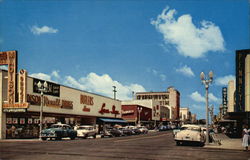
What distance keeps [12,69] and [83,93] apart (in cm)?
1942

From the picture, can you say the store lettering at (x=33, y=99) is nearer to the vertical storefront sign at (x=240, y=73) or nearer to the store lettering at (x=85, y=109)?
the store lettering at (x=85, y=109)

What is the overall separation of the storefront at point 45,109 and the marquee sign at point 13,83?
157 millimetres

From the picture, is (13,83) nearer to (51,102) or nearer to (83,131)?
(51,102)

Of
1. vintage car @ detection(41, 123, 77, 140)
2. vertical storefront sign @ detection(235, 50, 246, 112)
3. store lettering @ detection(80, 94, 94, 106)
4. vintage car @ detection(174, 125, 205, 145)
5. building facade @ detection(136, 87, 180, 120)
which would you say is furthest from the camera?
building facade @ detection(136, 87, 180, 120)

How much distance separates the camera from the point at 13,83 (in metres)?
36.7

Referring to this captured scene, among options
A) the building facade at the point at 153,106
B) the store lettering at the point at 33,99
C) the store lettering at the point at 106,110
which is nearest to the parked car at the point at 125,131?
the store lettering at the point at 106,110

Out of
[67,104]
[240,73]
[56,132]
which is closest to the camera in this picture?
[56,132]

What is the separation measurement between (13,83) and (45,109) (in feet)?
21.8

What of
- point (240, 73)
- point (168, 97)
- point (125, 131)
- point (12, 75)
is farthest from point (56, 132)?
point (168, 97)

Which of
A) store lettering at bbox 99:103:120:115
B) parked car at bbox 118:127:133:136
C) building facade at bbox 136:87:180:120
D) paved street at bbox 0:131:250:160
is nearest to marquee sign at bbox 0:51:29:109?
paved street at bbox 0:131:250:160

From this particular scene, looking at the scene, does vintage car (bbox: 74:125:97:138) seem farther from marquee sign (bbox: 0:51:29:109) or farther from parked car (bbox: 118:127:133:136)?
parked car (bbox: 118:127:133:136)

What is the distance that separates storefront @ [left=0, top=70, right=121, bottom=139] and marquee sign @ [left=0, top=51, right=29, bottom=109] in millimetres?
157

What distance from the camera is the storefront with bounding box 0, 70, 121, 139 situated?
36781 mm

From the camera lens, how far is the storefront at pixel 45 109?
3678cm
